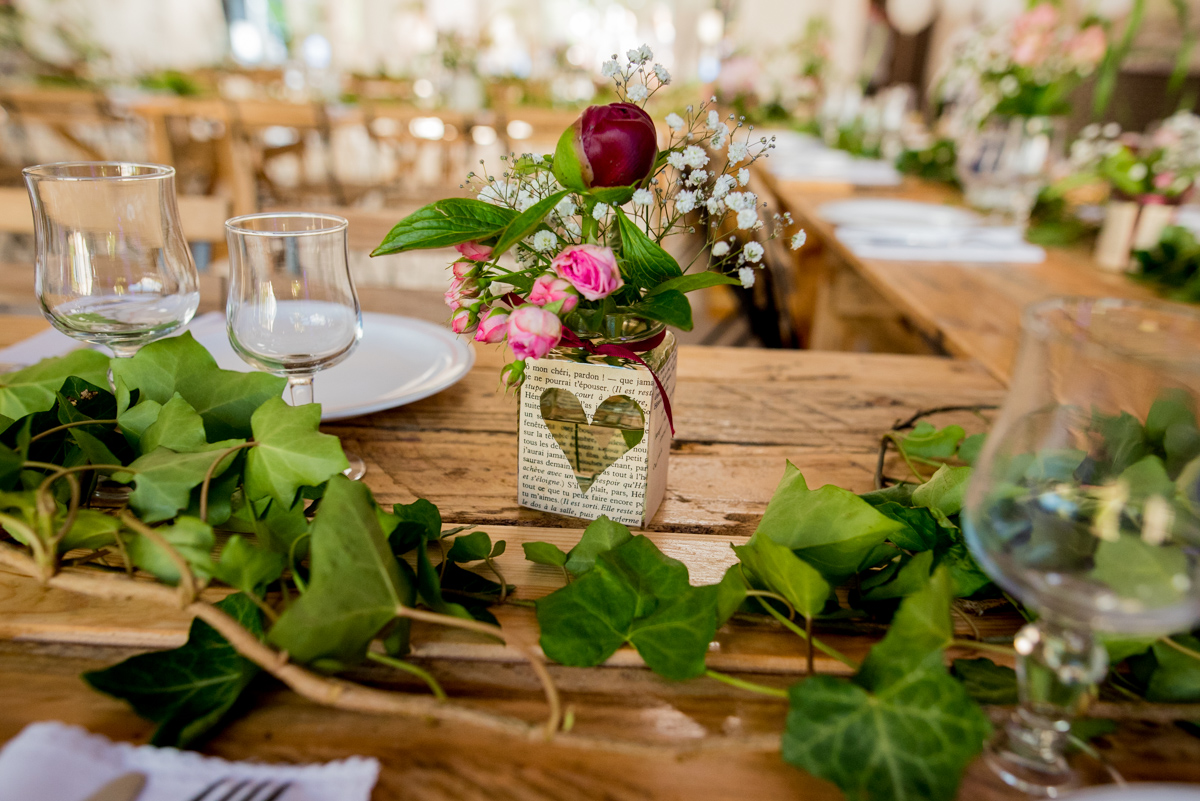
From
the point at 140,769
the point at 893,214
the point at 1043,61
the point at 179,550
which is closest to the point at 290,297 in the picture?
the point at 179,550

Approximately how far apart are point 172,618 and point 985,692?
42 centimetres

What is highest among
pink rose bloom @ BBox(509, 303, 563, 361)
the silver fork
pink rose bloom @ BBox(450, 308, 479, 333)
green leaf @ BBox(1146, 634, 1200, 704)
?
pink rose bloom @ BBox(509, 303, 563, 361)

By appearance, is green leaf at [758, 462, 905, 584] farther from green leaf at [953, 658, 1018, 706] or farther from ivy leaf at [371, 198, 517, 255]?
ivy leaf at [371, 198, 517, 255]

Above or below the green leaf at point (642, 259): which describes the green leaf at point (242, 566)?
below

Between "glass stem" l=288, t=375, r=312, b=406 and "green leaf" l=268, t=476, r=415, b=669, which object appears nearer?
"green leaf" l=268, t=476, r=415, b=669

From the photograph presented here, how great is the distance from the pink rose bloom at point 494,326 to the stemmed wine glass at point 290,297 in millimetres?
135

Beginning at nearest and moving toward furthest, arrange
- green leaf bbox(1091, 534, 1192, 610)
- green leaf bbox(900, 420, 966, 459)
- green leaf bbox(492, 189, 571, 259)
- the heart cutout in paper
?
green leaf bbox(1091, 534, 1192, 610), green leaf bbox(492, 189, 571, 259), the heart cutout in paper, green leaf bbox(900, 420, 966, 459)

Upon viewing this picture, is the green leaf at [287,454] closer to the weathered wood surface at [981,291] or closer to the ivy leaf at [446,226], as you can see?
the ivy leaf at [446,226]

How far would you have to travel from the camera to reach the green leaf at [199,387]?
524mm

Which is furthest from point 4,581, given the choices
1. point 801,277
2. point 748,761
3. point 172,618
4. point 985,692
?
point 801,277

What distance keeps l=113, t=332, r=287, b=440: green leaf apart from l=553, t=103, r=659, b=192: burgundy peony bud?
23 centimetres

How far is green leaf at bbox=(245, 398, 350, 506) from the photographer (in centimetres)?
46

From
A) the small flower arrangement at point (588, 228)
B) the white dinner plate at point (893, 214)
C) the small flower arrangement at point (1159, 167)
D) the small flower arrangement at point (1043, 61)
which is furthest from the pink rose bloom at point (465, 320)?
the small flower arrangement at point (1043, 61)

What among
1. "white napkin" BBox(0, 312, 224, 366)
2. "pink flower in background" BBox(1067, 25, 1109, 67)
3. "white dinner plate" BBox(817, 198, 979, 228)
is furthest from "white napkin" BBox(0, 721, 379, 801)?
"pink flower in background" BBox(1067, 25, 1109, 67)
